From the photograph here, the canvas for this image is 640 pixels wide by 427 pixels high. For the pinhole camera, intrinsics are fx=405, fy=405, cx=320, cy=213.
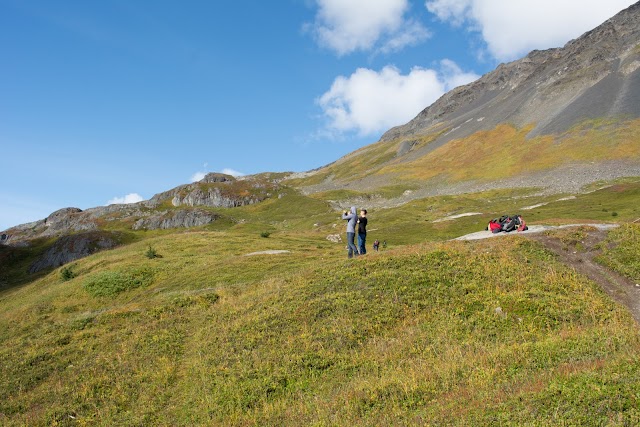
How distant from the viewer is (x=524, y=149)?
170750 millimetres

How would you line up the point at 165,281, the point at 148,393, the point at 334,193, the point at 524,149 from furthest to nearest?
the point at 334,193 < the point at 524,149 < the point at 165,281 < the point at 148,393

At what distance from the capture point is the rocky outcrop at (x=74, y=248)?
88438 mm

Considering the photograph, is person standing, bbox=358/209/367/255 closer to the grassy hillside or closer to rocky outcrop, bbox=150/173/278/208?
the grassy hillside

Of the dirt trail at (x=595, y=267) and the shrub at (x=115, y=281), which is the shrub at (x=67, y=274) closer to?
the shrub at (x=115, y=281)

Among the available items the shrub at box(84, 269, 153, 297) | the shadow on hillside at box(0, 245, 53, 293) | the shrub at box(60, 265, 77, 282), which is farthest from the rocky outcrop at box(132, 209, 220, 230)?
the shrub at box(84, 269, 153, 297)

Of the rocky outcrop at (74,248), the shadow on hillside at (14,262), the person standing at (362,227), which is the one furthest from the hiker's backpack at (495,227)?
the shadow on hillside at (14,262)

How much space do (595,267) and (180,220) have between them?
426 ft

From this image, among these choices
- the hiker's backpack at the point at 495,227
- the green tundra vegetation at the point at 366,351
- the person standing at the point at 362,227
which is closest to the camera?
the green tundra vegetation at the point at 366,351

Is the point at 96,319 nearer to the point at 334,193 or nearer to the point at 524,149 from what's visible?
the point at 334,193

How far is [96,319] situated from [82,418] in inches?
436

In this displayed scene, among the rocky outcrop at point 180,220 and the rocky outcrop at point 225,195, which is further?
the rocky outcrop at point 225,195

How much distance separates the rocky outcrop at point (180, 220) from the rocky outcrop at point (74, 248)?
138ft

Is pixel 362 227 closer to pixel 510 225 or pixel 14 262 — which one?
pixel 510 225

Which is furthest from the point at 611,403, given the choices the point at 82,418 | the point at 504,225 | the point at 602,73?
the point at 602,73
